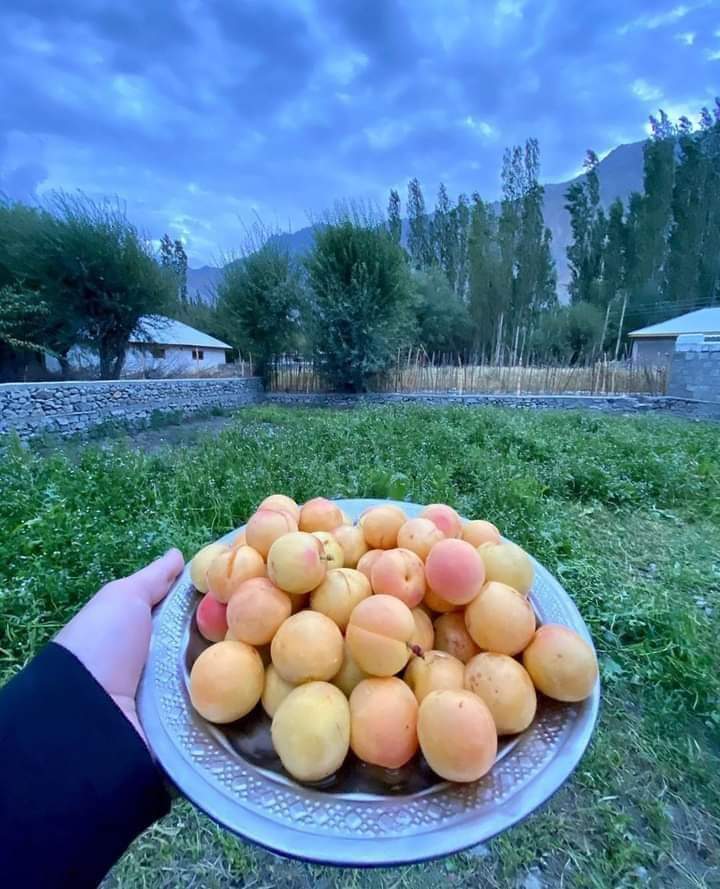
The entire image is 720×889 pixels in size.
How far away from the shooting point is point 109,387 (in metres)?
8.63

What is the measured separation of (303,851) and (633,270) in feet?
104

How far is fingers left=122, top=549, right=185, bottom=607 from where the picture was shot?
35.9 inches

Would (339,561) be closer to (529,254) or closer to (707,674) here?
(707,674)

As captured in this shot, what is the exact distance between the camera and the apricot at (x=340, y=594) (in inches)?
29.3

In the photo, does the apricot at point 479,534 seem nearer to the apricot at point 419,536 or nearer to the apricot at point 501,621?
the apricot at point 419,536

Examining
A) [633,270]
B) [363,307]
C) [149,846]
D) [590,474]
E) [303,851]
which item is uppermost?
[633,270]

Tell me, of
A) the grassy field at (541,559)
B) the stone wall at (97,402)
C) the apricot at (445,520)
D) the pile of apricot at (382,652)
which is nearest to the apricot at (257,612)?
the pile of apricot at (382,652)

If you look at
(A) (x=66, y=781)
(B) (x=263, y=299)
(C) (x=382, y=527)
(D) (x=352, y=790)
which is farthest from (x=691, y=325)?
(A) (x=66, y=781)

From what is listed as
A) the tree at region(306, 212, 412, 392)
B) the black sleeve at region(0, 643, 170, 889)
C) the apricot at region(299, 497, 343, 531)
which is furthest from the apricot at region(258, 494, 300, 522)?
the tree at region(306, 212, 412, 392)

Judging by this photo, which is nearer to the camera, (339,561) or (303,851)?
(303,851)

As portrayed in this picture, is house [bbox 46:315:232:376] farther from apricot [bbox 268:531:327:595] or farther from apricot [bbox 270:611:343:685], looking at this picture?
apricot [bbox 270:611:343:685]

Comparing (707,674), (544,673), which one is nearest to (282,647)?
(544,673)

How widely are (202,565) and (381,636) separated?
1.41ft

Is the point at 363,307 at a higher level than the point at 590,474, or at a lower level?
higher
